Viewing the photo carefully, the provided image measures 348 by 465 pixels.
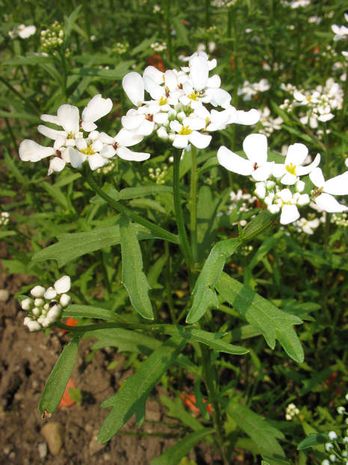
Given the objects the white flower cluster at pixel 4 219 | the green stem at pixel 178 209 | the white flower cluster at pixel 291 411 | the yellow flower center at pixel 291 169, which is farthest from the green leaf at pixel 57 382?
the white flower cluster at pixel 4 219

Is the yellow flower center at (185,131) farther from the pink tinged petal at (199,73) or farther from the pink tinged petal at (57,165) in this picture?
the pink tinged petal at (57,165)

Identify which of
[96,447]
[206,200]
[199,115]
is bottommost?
[96,447]

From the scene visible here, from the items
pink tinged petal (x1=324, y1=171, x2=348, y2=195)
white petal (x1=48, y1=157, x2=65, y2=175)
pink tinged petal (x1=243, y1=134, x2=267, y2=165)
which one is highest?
white petal (x1=48, y1=157, x2=65, y2=175)

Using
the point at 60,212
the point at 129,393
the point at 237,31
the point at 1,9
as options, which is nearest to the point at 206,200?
the point at 60,212

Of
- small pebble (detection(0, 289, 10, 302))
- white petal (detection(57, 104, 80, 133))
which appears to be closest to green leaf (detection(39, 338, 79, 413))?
white petal (detection(57, 104, 80, 133))

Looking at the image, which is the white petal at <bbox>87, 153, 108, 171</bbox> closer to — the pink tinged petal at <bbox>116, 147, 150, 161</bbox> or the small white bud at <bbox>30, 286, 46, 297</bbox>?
the pink tinged petal at <bbox>116, 147, 150, 161</bbox>

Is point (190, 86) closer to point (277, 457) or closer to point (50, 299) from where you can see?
point (50, 299)
